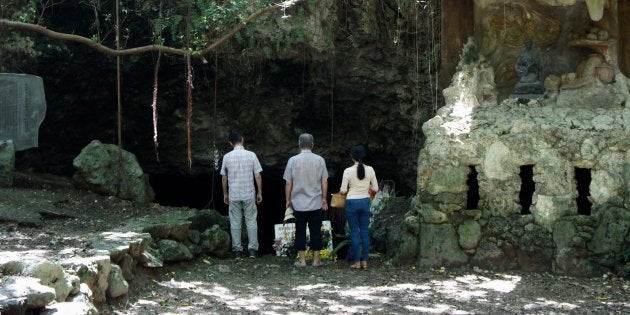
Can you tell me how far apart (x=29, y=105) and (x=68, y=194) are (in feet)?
3.90

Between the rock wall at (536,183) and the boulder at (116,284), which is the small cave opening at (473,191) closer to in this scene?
the rock wall at (536,183)

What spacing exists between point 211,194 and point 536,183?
6.25 metres

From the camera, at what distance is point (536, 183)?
26.5 feet

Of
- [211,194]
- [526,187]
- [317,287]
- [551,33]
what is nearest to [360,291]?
[317,287]

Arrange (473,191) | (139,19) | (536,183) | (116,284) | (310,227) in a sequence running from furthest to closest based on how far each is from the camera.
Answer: (139,19)
(473,191)
(310,227)
(536,183)
(116,284)

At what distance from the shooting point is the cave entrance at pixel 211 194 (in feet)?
40.8

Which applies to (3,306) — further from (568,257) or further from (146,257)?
(568,257)

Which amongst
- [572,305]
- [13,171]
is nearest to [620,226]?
[572,305]

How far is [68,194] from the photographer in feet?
32.2

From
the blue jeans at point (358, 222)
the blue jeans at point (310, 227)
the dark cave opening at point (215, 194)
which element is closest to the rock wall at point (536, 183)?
the blue jeans at point (358, 222)

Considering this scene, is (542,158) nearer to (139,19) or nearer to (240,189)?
(240,189)

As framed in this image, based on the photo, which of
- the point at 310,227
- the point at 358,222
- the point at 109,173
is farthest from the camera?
the point at 109,173

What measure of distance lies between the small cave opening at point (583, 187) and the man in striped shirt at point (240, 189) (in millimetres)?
3416

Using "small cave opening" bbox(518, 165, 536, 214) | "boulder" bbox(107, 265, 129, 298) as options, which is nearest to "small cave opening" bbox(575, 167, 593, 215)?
"small cave opening" bbox(518, 165, 536, 214)
